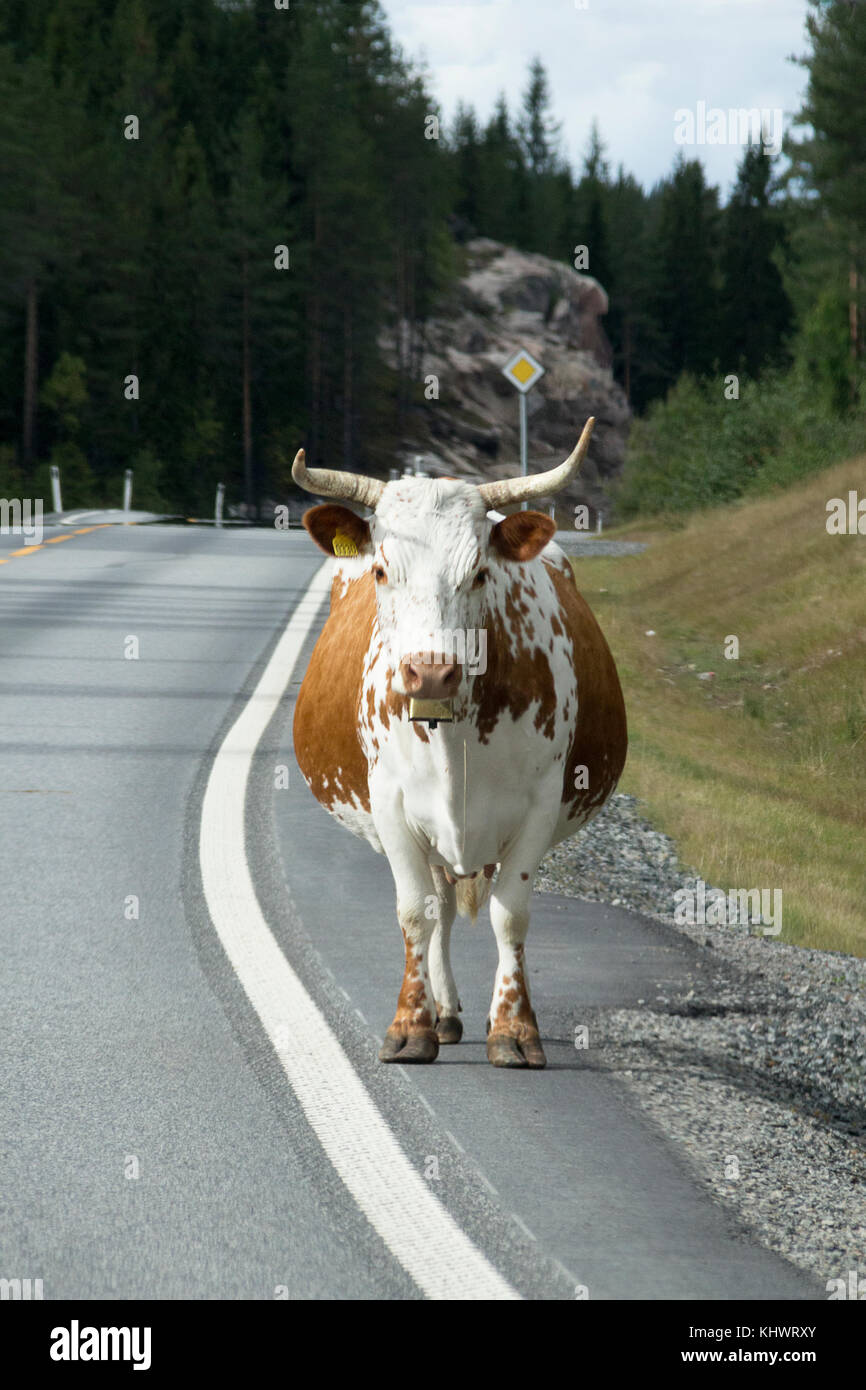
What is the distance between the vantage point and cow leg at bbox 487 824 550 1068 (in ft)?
16.3

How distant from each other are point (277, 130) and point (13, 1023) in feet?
267

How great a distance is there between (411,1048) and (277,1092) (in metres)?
0.46

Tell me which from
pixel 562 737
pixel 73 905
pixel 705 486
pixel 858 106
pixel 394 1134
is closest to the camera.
A: pixel 394 1134

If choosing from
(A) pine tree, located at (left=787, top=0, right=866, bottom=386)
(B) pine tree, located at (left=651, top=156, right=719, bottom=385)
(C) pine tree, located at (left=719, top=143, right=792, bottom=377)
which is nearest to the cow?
(A) pine tree, located at (left=787, top=0, right=866, bottom=386)

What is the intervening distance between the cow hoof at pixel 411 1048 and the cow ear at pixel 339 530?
59.5 inches

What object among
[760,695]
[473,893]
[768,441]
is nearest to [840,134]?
[768,441]

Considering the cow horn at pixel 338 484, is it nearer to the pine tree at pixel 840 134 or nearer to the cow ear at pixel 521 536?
the cow ear at pixel 521 536

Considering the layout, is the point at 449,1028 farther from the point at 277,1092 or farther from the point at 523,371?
the point at 523,371

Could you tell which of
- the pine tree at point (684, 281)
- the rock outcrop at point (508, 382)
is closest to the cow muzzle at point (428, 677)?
the rock outcrop at point (508, 382)

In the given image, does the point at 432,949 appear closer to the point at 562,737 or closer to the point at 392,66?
the point at 562,737

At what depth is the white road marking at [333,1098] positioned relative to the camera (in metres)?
3.63
